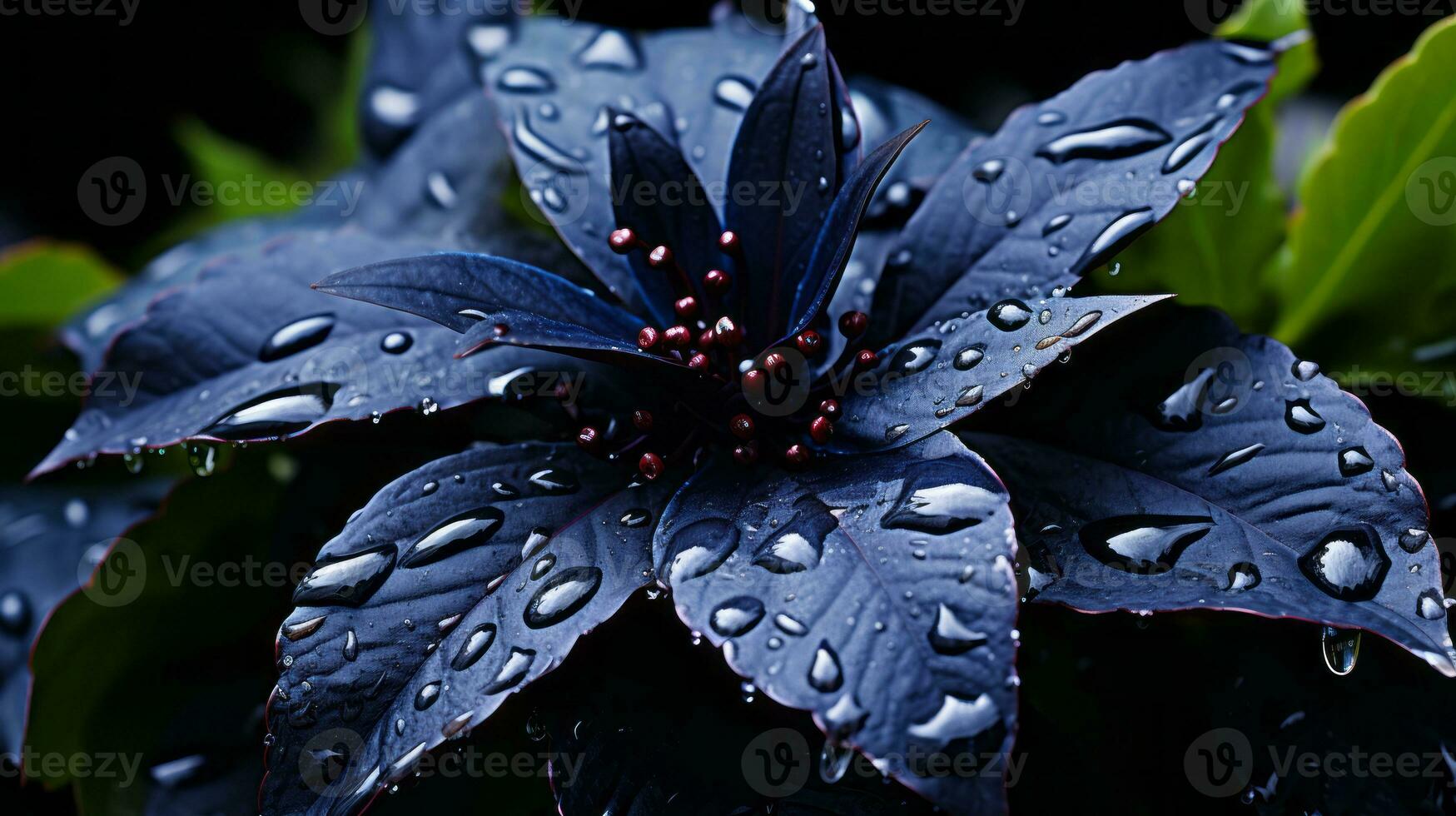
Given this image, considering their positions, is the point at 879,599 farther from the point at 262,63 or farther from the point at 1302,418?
the point at 262,63

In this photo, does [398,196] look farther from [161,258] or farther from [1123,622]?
[1123,622]

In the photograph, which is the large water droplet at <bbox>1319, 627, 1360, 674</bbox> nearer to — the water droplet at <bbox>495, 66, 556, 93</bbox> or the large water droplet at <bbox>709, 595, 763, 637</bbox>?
the large water droplet at <bbox>709, 595, 763, 637</bbox>

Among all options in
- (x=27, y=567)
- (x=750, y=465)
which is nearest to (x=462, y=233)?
(x=750, y=465)

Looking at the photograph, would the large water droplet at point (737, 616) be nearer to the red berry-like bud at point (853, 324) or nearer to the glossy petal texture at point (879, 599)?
the glossy petal texture at point (879, 599)

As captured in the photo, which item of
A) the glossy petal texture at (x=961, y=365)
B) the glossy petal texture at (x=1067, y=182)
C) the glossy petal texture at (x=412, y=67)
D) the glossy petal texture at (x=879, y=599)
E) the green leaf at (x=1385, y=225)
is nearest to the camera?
the glossy petal texture at (x=879, y=599)

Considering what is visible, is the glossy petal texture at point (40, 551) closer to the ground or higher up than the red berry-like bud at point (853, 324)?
closer to the ground

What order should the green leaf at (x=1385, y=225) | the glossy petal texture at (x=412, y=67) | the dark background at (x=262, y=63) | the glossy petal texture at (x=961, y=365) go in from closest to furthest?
1. the glossy petal texture at (x=961, y=365)
2. the green leaf at (x=1385, y=225)
3. the glossy petal texture at (x=412, y=67)
4. the dark background at (x=262, y=63)

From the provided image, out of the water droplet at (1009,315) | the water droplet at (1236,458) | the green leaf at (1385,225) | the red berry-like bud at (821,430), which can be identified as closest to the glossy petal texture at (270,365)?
the red berry-like bud at (821,430)

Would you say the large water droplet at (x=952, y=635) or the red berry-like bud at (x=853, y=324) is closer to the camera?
the large water droplet at (x=952, y=635)
